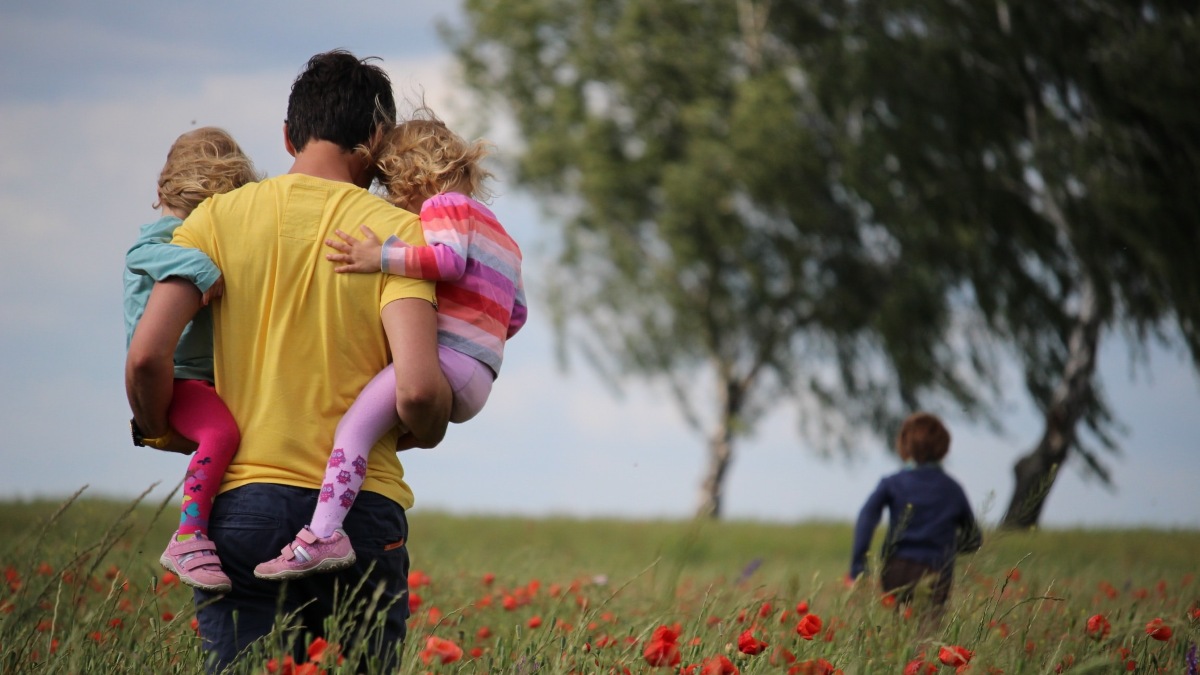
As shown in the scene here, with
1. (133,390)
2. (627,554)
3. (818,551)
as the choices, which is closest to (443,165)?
(133,390)

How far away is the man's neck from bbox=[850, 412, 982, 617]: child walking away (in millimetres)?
3941

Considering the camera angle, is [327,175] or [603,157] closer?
[327,175]

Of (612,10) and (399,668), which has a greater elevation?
(612,10)

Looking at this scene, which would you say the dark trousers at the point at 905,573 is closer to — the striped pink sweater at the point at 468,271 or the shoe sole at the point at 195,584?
the striped pink sweater at the point at 468,271

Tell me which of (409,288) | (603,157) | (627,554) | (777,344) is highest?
(603,157)

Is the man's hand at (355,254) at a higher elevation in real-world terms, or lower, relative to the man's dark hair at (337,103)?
lower

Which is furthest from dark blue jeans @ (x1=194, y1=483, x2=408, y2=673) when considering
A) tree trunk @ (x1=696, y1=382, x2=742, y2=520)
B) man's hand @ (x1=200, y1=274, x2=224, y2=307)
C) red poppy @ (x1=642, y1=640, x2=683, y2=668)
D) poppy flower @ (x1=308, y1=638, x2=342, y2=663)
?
tree trunk @ (x1=696, y1=382, x2=742, y2=520)

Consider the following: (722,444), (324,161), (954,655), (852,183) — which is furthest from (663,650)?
(722,444)

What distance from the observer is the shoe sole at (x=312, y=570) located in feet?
8.12

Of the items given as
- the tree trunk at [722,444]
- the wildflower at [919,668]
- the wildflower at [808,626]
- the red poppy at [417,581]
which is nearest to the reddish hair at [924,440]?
the red poppy at [417,581]

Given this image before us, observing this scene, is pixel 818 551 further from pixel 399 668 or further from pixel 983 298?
pixel 399 668

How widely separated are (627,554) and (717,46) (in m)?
10.1

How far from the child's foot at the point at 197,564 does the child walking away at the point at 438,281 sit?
0.33 ft

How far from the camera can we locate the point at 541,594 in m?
5.42
